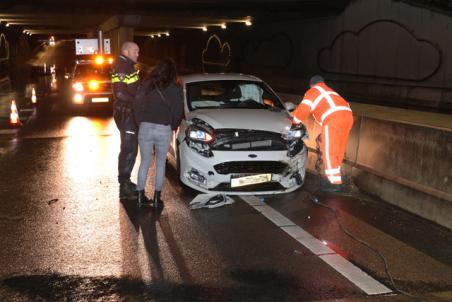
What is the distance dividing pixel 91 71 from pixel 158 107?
11.7 meters

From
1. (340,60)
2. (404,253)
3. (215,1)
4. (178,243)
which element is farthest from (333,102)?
(340,60)

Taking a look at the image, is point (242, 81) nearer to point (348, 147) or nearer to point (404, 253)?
point (348, 147)

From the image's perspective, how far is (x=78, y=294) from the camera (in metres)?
4.16

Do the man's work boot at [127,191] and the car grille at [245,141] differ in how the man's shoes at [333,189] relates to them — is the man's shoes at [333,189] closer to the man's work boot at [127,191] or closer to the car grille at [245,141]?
the car grille at [245,141]

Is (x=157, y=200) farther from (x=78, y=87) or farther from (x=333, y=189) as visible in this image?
(x=78, y=87)

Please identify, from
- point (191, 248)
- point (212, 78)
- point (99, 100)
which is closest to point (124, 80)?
point (212, 78)

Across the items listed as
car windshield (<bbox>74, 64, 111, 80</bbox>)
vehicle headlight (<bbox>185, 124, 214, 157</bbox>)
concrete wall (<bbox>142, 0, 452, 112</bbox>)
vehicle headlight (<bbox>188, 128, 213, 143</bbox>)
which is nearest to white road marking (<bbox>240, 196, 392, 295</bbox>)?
vehicle headlight (<bbox>185, 124, 214, 157</bbox>)

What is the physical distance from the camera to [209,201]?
667cm

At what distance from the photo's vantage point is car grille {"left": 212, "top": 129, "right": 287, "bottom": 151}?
682cm

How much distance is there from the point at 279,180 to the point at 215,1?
19.6m

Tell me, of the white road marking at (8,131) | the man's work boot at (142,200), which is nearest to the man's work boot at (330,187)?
the man's work boot at (142,200)

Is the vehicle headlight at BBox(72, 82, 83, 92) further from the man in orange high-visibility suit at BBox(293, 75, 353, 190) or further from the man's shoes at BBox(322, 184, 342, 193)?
the man's shoes at BBox(322, 184, 342, 193)

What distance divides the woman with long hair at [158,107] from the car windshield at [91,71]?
11.4 metres

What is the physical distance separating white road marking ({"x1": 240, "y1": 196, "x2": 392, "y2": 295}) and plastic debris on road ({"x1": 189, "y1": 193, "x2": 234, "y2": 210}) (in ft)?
1.05
